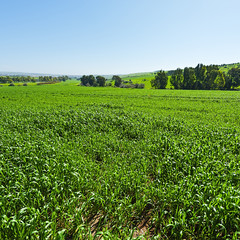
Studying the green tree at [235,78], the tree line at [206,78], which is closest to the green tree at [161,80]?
the tree line at [206,78]

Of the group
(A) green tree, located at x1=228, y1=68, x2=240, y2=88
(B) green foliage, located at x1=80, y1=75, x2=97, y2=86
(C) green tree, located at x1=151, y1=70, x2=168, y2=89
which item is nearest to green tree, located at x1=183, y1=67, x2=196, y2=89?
(C) green tree, located at x1=151, y1=70, x2=168, y2=89

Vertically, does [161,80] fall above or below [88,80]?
below

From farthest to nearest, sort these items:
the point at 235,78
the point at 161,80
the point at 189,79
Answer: the point at 161,80 → the point at 189,79 → the point at 235,78

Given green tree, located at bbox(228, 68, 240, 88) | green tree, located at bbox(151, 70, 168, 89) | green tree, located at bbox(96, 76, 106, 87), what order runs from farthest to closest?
green tree, located at bbox(96, 76, 106, 87) < green tree, located at bbox(151, 70, 168, 89) < green tree, located at bbox(228, 68, 240, 88)

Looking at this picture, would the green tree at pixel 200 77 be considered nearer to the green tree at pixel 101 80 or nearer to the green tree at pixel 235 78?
the green tree at pixel 235 78

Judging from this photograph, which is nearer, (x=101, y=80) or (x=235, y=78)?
(x=235, y=78)

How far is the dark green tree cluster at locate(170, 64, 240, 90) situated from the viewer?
75.5m

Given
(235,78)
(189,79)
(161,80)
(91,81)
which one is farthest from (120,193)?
(91,81)

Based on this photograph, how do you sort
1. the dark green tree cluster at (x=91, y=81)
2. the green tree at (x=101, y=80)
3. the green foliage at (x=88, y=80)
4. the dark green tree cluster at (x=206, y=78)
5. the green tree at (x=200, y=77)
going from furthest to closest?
the green foliage at (x=88, y=80) < the dark green tree cluster at (x=91, y=81) < the green tree at (x=101, y=80) < the green tree at (x=200, y=77) < the dark green tree cluster at (x=206, y=78)

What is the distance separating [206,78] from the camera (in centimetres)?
7850

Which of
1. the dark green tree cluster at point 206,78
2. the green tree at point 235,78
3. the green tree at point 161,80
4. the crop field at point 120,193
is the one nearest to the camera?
the crop field at point 120,193

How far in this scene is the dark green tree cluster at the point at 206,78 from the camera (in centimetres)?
7550

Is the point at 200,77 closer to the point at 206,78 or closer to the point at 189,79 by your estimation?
the point at 206,78

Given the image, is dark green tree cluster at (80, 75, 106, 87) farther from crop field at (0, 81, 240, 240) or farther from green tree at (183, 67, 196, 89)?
crop field at (0, 81, 240, 240)
